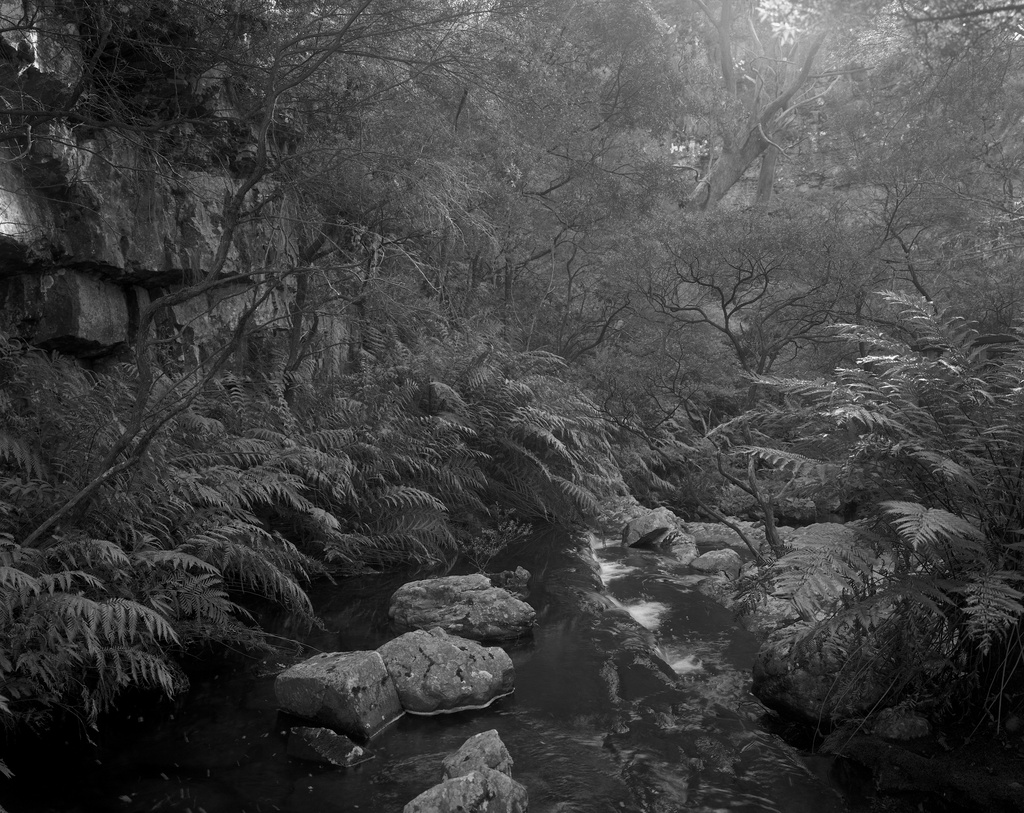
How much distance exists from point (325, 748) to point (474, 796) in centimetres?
99

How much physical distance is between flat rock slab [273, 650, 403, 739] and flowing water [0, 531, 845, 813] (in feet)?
0.36

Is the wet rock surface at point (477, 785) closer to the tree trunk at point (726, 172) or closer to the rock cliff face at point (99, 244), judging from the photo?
the rock cliff face at point (99, 244)

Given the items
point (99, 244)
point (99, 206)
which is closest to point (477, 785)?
point (99, 244)

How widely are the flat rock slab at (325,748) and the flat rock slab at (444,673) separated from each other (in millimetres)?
508

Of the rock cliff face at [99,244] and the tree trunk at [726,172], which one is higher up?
the tree trunk at [726,172]

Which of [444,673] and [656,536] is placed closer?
[444,673]

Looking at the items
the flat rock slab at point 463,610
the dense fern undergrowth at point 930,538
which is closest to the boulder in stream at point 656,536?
the flat rock slab at point 463,610

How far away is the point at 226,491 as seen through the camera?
494 cm

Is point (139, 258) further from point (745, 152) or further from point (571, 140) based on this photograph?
point (745, 152)

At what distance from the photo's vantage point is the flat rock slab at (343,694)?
386 centimetres

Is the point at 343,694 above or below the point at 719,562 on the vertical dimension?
below

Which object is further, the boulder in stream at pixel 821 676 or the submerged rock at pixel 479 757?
the boulder in stream at pixel 821 676

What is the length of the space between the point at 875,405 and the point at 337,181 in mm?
5075

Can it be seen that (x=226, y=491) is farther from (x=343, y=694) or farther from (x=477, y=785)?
(x=477, y=785)
